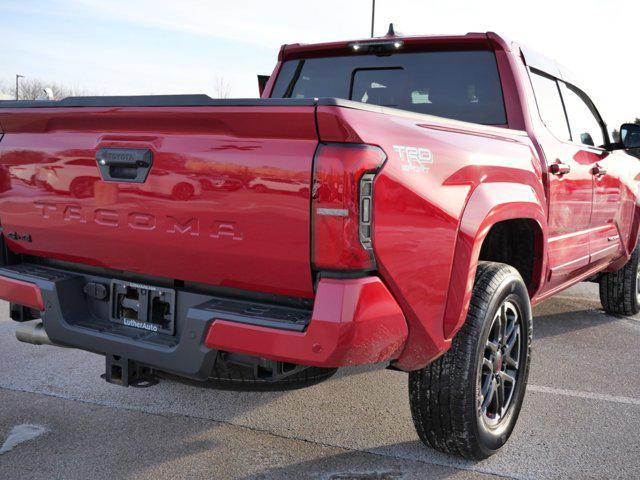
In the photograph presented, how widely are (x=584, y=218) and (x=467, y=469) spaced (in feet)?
6.68

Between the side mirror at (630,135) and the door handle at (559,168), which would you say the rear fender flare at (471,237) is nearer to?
the door handle at (559,168)

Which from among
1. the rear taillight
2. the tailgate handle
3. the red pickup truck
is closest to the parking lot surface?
the red pickup truck

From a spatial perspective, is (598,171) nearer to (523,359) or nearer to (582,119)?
(582,119)

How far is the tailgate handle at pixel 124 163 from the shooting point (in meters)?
2.43

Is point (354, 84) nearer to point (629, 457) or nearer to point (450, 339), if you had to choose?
point (450, 339)

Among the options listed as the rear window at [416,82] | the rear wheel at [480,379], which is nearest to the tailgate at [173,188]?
the rear wheel at [480,379]

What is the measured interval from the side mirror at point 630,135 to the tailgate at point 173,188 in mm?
3512

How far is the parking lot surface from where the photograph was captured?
9.40 ft

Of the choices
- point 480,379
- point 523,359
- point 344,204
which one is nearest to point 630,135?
point 523,359

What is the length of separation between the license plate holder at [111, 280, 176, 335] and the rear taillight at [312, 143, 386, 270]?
0.73m

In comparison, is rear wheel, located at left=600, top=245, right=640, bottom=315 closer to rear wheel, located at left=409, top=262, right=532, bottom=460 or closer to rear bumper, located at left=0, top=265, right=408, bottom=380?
rear wheel, located at left=409, top=262, right=532, bottom=460

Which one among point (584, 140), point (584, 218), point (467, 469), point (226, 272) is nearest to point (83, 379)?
point (226, 272)

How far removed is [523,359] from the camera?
Result: 130 inches

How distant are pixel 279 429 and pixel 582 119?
3.06m
